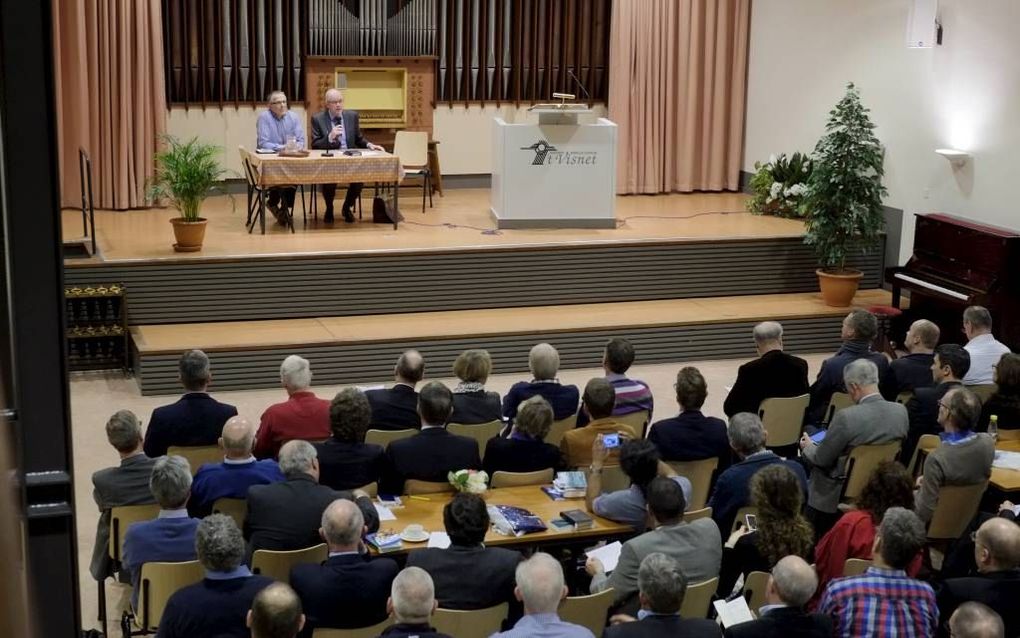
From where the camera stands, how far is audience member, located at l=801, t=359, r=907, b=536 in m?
6.11

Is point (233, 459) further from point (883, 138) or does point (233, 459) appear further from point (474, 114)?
point (474, 114)

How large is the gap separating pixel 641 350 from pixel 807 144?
4308 millimetres

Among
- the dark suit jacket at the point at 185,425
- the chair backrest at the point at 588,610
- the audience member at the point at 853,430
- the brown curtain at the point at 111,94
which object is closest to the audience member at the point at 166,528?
the dark suit jacket at the point at 185,425

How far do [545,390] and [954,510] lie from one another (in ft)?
7.34

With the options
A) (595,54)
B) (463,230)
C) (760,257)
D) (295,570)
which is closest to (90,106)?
(463,230)

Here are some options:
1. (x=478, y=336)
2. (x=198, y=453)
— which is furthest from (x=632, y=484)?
(x=478, y=336)

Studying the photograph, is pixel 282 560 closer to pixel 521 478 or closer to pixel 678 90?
pixel 521 478

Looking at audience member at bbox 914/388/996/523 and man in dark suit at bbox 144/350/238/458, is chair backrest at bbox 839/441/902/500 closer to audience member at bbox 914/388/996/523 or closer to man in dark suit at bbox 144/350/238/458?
audience member at bbox 914/388/996/523

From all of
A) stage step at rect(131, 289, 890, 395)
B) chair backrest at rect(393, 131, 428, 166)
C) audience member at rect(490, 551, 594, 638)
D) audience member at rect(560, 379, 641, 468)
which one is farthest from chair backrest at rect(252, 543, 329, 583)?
chair backrest at rect(393, 131, 428, 166)

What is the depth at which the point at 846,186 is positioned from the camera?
1071cm

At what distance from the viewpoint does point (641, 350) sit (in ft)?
33.6

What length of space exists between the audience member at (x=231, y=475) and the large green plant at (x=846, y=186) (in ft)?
22.6

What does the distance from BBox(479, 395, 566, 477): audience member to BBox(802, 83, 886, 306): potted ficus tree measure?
5.77m

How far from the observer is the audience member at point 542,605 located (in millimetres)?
3998
